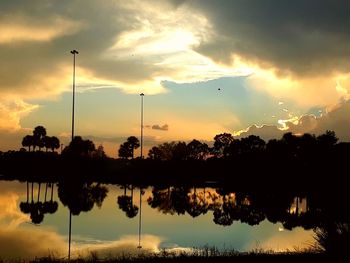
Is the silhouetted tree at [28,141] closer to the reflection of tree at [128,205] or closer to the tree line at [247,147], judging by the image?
the tree line at [247,147]

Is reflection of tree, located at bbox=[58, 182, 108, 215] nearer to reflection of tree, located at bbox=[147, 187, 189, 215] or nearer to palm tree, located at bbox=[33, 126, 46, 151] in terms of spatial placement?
reflection of tree, located at bbox=[147, 187, 189, 215]

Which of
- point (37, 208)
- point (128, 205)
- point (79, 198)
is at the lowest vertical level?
point (37, 208)

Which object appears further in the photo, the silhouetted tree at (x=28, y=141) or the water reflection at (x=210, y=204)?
the silhouetted tree at (x=28, y=141)

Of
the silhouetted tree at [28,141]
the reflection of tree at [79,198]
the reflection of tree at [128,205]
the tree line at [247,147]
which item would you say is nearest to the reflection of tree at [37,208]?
the reflection of tree at [79,198]

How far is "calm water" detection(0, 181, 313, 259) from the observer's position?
26312mm

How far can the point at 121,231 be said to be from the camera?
107 feet

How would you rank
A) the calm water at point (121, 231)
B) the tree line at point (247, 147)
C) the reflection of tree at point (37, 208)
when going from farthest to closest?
the tree line at point (247, 147)
the reflection of tree at point (37, 208)
the calm water at point (121, 231)

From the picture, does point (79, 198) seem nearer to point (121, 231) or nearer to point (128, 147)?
point (121, 231)

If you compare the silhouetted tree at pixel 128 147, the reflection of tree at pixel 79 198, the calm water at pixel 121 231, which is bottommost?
the calm water at pixel 121 231

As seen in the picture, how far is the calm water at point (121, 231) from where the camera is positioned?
26312 mm

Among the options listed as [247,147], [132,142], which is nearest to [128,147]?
[132,142]

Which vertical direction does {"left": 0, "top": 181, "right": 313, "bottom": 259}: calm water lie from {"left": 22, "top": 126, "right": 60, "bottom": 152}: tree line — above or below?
below

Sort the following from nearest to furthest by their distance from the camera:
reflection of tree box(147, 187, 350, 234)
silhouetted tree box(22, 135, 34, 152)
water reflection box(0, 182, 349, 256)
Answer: water reflection box(0, 182, 349, 256)
reflection of tree box(147, 187, 350, 234)
silhouetted tree box(22, 135, 34, 152)

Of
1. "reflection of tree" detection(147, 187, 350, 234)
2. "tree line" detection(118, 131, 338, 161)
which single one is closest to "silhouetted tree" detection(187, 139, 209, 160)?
"tree line" detection(118, 131, 338, 161)
